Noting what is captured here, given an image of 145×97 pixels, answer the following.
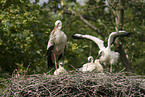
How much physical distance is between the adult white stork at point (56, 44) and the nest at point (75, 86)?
213 centimetres

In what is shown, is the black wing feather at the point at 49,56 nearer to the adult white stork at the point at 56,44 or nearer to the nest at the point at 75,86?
the adult white stork at the point at 56,44

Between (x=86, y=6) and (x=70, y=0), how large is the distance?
72cm

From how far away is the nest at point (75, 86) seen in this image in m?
4.13

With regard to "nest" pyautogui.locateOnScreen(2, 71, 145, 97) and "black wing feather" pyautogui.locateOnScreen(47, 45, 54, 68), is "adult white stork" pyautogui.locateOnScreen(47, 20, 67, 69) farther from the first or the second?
"nest" pyautogui.locateOnScreen(2, 71, 145, 97)

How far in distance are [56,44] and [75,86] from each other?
2585mm

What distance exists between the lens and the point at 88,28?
1216cm

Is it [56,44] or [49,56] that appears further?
[49,56]

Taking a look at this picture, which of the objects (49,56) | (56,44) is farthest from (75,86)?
(49,56)

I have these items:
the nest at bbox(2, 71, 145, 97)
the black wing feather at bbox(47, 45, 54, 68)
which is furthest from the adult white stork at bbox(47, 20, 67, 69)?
the nest at bbox(2, 71, 145, 97)

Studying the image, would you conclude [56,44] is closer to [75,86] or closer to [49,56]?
[49,56]

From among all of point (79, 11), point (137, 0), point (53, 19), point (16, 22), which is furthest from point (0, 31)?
point (137, 0)

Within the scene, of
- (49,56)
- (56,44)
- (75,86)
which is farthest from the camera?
(49,56)

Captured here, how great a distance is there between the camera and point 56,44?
663 cm

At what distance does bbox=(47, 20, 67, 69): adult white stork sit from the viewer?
21.3 ft
